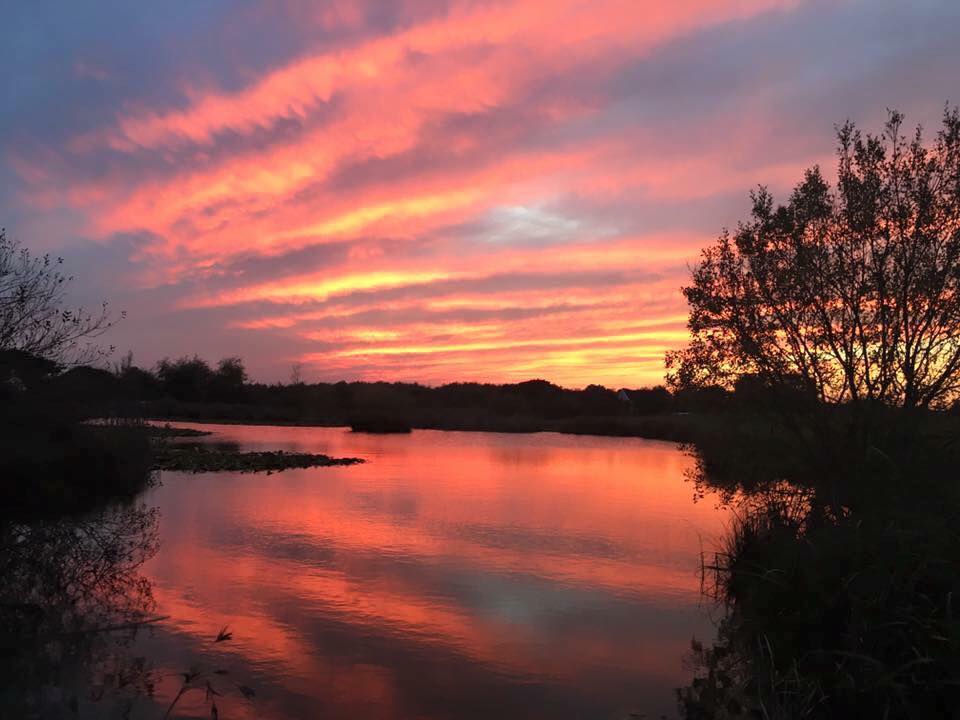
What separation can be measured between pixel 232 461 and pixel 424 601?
24142 millimetres

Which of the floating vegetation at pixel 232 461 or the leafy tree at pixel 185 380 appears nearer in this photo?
the floating vegetation at pixel 232 461

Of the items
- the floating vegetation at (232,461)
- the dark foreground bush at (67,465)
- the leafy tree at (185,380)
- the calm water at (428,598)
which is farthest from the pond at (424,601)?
the leafy tree at (185,380)

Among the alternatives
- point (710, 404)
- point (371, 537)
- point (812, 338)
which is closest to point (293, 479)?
point (371, 537)

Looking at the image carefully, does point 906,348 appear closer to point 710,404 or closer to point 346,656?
point 710,404

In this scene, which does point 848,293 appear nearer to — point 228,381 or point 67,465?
point 67,465

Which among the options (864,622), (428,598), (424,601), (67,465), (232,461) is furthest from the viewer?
(232,461)

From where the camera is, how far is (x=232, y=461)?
33719 millimetres

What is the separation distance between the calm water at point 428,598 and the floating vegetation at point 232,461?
5559 mm

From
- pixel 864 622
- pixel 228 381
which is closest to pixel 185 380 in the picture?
pixel 228 381

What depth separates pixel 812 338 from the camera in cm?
1330

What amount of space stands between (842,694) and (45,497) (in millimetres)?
15230

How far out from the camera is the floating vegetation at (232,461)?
31.9 m

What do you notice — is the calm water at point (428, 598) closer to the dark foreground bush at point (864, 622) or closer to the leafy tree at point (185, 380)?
the dark foreground bush at point (864, 622)

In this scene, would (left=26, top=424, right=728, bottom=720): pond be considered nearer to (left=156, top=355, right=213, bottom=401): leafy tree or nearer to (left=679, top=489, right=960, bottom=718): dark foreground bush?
(left=679, top=489, right=960, bottom=718): dark foreground bush
